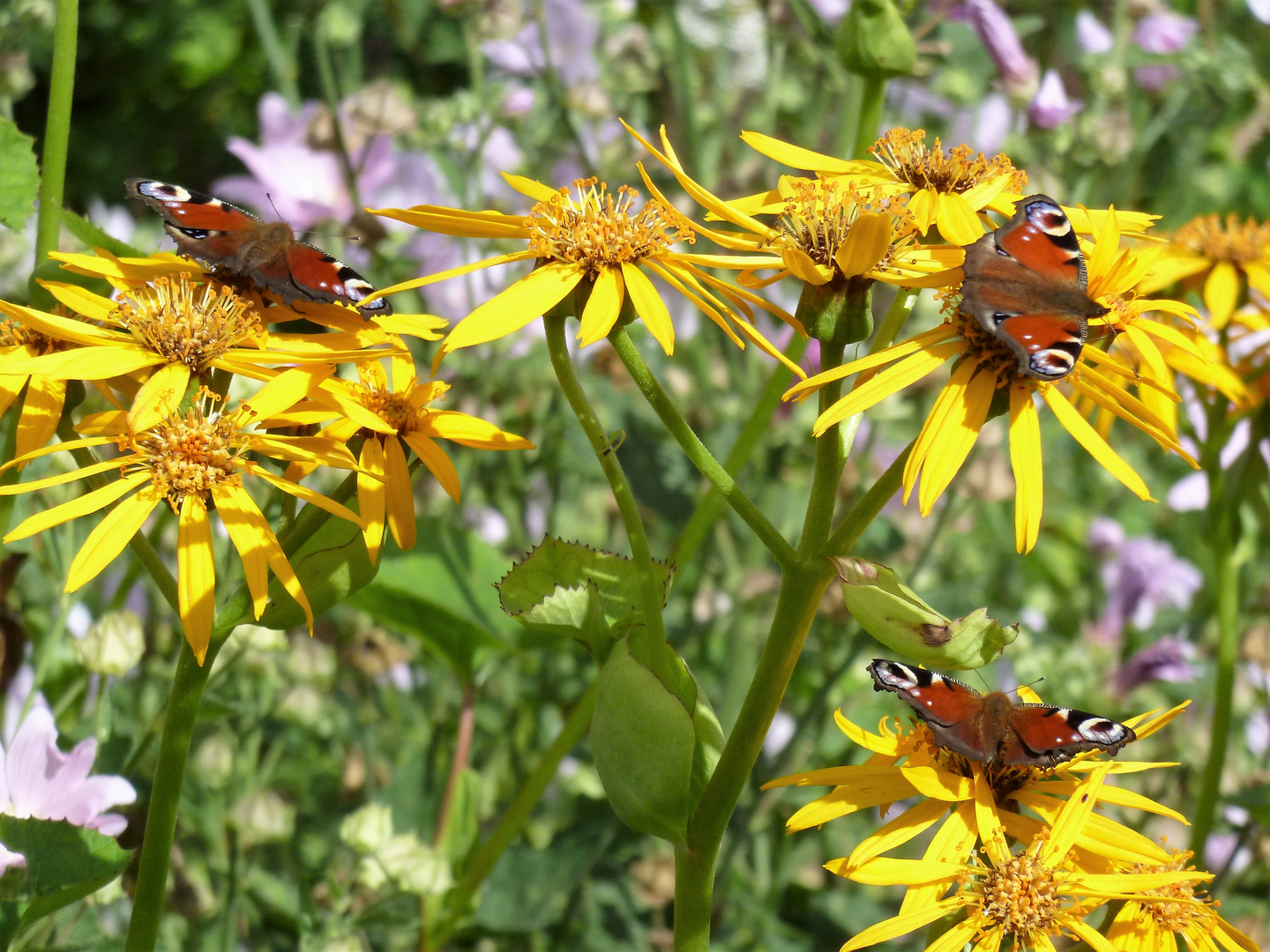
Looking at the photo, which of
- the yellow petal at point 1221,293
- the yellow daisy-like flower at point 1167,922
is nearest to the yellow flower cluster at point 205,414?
the yellow daisy-like flower at point 1167,922

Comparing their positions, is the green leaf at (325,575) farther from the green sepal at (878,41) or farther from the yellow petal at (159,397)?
the green sepal at (878,41)

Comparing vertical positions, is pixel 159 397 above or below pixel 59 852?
above

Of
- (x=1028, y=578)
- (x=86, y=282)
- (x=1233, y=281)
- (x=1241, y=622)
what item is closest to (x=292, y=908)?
(x=86, y=282)

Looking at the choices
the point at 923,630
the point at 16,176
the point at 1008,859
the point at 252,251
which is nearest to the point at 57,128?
the point at 16,176

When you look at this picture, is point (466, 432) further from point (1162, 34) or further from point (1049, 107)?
point (1162, 34)

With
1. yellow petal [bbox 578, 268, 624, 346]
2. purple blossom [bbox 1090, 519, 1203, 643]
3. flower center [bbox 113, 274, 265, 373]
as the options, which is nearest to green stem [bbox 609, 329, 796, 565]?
yellow petal [bbox 578, 268, 624, 346]

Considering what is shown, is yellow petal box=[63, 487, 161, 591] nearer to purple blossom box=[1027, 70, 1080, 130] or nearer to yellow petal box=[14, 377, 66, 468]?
yellow petal box=[14, 377, 66, 468]
